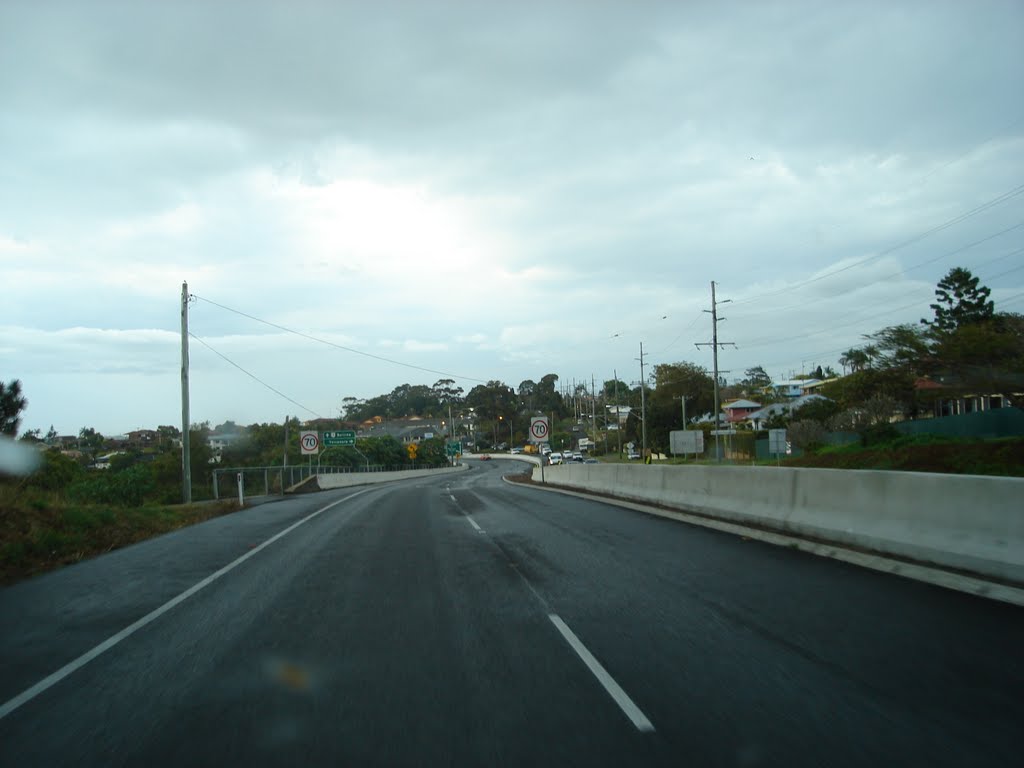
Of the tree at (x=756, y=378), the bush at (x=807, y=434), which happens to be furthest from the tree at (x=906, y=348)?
the tree at (x=756, y=378)

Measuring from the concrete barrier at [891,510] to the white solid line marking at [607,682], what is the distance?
498cm

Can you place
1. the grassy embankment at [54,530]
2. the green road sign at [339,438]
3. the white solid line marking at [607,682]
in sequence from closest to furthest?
1. the white solid line marking at [607,682]
2. the grassy embankment at [54,530]
3. the green road sign at [339,438]

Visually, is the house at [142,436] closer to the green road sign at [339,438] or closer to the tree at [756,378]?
the green road sign at [339,438]

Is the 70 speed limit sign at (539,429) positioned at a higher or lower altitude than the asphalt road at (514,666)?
higher

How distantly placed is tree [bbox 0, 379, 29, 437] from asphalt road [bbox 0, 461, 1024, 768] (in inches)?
601

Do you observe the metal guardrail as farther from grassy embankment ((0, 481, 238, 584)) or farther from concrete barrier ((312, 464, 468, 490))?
grassy embankment ((0, 481, 238, 584))

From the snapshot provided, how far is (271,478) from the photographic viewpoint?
44.7 m

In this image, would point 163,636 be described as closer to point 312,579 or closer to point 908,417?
point 312,579

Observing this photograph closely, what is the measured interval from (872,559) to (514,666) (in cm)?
634

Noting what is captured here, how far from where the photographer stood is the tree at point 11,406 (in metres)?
24.2

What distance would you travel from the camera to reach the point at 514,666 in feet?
21.5

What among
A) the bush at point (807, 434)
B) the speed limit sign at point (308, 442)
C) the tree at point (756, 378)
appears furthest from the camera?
the tree at point (756, 378)

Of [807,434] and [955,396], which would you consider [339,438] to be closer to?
[807,434]

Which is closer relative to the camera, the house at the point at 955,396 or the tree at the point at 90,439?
the house at the point at 955,396
